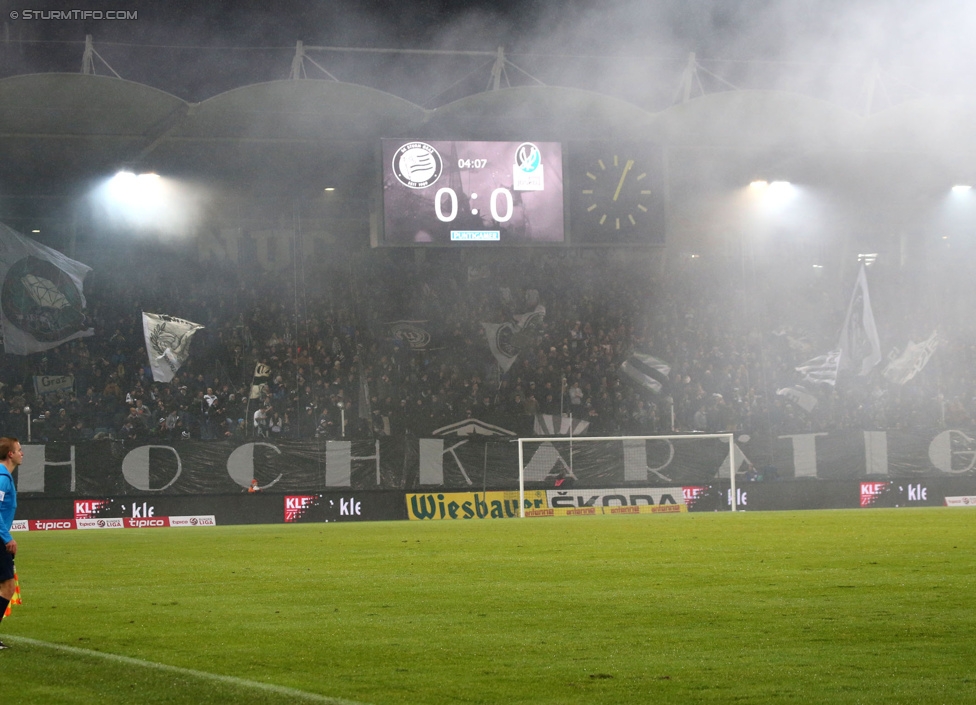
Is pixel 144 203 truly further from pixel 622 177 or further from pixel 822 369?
pixel 822 369

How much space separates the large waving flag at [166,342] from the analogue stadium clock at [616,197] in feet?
32.5

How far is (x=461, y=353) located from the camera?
29000 millimetres

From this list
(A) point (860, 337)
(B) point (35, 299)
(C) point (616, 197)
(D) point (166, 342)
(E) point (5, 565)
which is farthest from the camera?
(A) point (860, 337)

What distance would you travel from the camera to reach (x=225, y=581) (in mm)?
9688

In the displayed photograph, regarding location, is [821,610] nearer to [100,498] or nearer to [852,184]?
[100,498]

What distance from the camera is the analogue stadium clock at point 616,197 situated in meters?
25.0

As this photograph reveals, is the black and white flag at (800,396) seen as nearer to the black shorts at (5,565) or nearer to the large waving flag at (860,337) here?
the large waving flag at (860,337)

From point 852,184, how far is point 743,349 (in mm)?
6194

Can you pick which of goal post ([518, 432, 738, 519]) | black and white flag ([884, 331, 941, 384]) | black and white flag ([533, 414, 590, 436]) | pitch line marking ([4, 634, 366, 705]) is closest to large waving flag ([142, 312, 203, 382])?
goal post ([518, 432, 738, 519])

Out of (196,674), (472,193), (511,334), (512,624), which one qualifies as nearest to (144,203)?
(511,334)

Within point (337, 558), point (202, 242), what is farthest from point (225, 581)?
point (202, 242)
